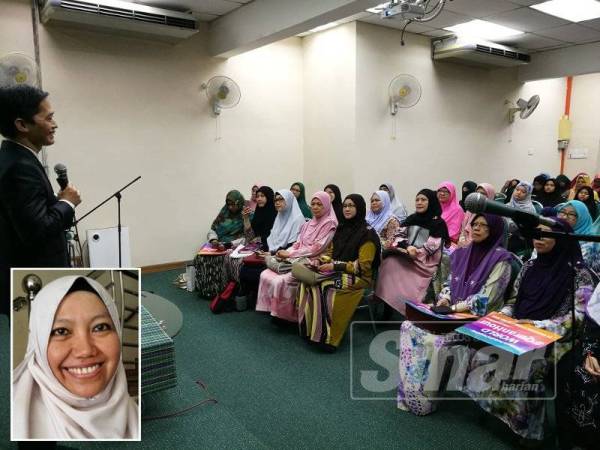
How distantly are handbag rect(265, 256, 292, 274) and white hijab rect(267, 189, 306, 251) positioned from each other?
0.40 metres

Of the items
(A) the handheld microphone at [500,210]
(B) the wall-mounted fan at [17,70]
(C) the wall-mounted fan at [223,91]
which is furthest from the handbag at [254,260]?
(A) the handheld microphone at [500,210]

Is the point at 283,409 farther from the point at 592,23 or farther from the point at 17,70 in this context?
the point at 592,23

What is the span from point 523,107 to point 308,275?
5.45 m

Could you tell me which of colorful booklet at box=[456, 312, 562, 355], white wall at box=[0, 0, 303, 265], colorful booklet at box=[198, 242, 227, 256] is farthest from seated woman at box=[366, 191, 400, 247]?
colorful booklet at box=[456, 312, 562, 355]

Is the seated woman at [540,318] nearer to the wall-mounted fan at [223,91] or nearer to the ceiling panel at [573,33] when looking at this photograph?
the wall-mounted fan at [223,91]

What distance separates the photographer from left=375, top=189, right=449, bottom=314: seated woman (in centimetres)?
315

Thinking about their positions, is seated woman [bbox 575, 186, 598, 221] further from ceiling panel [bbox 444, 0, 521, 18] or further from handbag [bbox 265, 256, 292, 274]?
handbag [bbox 265, 256, 292, 274]

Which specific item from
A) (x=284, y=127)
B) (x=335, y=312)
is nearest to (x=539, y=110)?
(x=284, y=127)

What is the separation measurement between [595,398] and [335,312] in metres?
1.51

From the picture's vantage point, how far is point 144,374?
200cm

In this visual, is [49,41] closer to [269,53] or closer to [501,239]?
[269,53]

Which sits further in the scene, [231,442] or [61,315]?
[231,442]

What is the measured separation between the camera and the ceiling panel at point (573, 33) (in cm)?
525

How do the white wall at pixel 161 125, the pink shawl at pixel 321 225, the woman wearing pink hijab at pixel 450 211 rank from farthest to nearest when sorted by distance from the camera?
the woman wearing pink hijab at pixel 450 211, the white wall at pixel 161 125, the pink shawl at pixel 321 225
